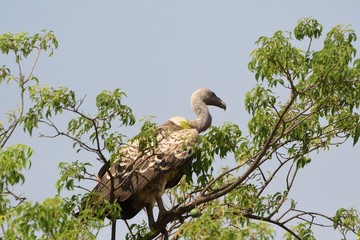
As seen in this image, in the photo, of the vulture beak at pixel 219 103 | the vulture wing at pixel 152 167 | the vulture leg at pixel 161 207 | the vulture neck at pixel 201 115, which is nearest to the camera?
the vulture wing at pixel 152 167

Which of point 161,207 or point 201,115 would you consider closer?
point 161,207

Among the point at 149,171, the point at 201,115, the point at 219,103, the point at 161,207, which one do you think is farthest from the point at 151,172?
the point at 219,103

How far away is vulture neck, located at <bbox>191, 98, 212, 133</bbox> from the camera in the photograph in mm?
17094

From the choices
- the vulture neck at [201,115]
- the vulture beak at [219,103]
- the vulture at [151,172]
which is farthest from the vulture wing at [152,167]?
the vulture beak at [219,103]

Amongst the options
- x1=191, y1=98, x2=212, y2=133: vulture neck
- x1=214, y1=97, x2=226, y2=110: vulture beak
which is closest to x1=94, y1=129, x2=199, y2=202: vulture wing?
x1=191, y1=98, x2=212, y2=133: vulture neck

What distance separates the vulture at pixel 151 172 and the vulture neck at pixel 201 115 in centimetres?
47

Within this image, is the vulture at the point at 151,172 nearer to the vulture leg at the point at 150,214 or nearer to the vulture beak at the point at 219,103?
the vulture leg at the point at 150,214

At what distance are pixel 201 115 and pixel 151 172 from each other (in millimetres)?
1996

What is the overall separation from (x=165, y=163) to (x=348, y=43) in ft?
9.21

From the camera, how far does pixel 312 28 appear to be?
15.2 metres

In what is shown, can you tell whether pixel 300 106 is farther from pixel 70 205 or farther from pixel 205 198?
pixel 70 205

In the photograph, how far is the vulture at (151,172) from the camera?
1526 cm

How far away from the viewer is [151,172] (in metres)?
15.6

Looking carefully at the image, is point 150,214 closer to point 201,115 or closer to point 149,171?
point 149,171
